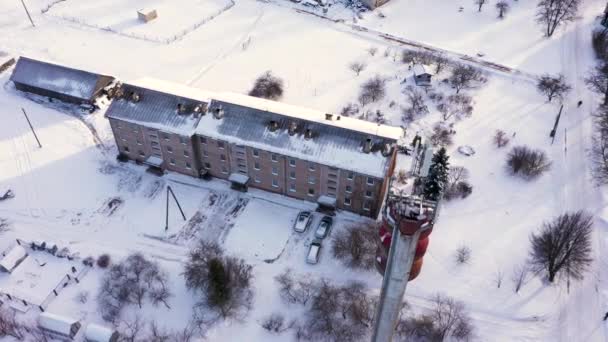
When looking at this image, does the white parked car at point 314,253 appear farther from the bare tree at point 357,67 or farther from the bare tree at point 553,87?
the bare tree at point 553,87

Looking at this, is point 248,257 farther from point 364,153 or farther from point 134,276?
point 364,153

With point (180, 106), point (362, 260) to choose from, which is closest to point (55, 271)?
point (180, 106)

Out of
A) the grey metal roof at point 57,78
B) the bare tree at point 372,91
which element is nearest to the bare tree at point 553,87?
the bare tree at point 372,91

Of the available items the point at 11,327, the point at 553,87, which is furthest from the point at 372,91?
the point at 11,327

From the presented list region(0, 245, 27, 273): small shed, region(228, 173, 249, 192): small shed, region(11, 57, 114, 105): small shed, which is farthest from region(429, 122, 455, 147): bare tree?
region(0, 245, 27, 273): small shed

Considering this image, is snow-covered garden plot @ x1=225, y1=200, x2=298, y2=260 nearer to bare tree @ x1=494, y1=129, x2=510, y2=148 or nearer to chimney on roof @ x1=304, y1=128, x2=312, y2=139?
chimney on roof @ x1=304, y1=128, x2=312, y2=139

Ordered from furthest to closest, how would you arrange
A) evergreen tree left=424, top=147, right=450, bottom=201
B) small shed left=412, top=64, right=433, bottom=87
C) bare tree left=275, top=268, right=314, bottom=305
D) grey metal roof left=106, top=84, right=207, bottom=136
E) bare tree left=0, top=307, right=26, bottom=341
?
small shed left=412, top=64, right=433, bottom=87
grey metal roof left=106, top=84, right=207, bottom=136
bare tree left=275, top=268, right=314, bottom=305
bare tree left=0, top=307, right=26, bottom=341
evergreen tree left=424, top=147, right=450, bottom=201
